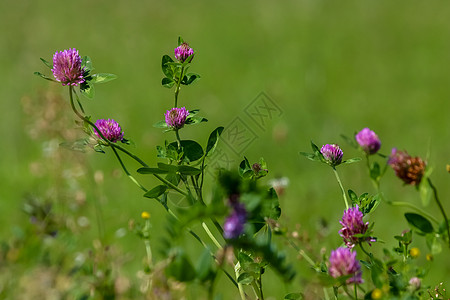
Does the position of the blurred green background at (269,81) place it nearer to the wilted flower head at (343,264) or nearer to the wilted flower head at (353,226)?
the wilted flower head at (353,226)

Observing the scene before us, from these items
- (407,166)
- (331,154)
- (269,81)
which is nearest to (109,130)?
(331,154)

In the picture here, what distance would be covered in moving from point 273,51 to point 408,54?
1.18 meters

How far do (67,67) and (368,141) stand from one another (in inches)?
24.5

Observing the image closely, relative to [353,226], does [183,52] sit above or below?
above

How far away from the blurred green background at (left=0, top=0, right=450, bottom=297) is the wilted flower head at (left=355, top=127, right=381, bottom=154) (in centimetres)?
126

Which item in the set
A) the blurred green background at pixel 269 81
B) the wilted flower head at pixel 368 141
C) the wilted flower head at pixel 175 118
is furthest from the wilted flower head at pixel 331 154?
the blurred green background at pixel 269 81

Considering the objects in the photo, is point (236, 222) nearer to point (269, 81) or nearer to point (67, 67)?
point (67, 67)

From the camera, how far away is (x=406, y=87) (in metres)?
4.70

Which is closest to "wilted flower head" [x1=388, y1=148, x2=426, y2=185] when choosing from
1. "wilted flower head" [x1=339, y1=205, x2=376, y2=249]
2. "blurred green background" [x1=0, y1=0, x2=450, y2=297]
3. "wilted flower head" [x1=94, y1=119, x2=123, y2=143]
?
"wilted flower head" [x1=339, y1=205, x2=376, y2=249]

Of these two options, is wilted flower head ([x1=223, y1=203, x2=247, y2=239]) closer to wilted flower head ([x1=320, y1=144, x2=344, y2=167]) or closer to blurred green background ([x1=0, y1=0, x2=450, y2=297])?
wilted flower head ([x1=320, y1=144, x2=344, y2=167])

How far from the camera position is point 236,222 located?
790 mm

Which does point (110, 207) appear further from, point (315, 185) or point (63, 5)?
point (63, 5)

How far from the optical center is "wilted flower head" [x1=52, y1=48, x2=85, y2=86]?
1143mm

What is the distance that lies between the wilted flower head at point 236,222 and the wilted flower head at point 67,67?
51 centimetres
